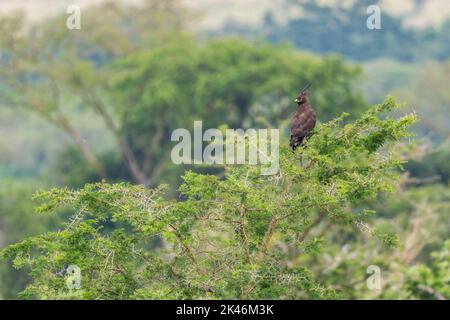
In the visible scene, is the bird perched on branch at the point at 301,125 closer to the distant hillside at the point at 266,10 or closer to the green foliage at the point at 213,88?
the green foliage at the point at 213,88

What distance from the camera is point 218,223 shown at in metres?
9.42

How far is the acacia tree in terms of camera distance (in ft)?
29.2

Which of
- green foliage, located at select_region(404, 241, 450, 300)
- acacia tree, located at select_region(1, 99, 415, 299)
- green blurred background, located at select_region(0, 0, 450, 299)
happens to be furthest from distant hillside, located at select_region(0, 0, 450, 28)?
acacia tree, located at select_region(1, 99, 415, 299)

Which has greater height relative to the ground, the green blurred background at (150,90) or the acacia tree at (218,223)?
the green blurred background at (150,90)

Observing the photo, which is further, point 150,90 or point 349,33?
point 349,33

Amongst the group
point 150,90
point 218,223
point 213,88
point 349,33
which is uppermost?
point 349,33

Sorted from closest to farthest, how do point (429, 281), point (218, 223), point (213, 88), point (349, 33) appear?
point (218, 223) < point (429, 281) < point (213, 88) < point (349, 33)

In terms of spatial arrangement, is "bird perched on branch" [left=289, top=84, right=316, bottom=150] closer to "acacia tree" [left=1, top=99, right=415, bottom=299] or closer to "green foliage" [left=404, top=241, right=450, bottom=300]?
"acacia tree" [left=1, top=99, right=415, bottom=299]

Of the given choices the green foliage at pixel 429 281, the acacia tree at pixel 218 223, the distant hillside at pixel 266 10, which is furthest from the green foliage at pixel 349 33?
the acacia tree at pixel 218 223

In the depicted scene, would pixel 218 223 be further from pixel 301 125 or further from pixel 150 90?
pixel 150 90

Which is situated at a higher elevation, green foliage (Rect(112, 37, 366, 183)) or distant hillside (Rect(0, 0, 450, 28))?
distant hillside (Rect(0, 0, 450, 28))

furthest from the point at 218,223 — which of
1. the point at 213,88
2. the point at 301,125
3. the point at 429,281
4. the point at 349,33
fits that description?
the point at 349,33

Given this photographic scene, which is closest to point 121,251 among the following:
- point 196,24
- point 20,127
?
point 196,24

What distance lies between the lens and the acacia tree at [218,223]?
890cm
